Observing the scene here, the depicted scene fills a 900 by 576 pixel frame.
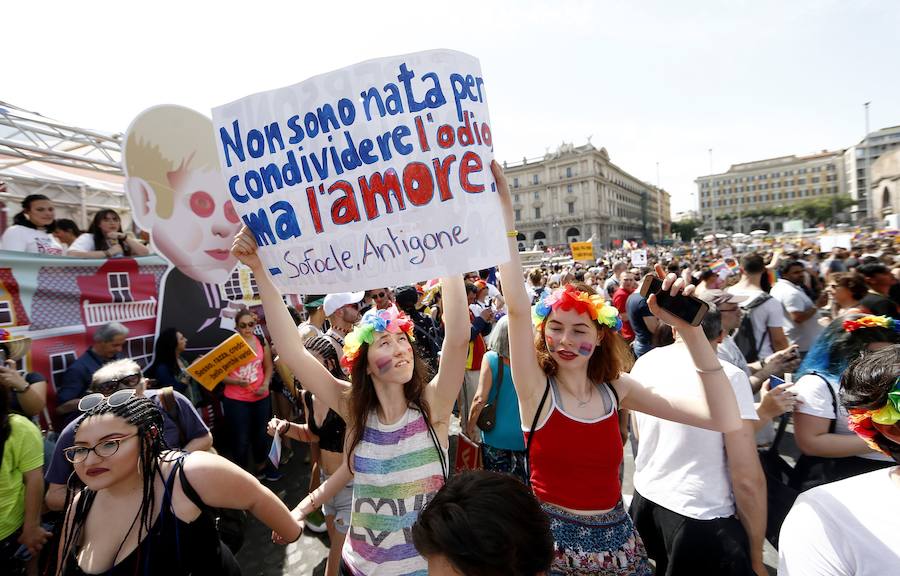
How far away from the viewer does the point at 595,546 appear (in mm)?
1712

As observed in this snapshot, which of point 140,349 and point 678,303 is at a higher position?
point 678,303

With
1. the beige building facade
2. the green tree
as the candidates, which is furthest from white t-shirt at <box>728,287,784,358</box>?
the beige building facade

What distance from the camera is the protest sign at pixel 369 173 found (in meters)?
1.63

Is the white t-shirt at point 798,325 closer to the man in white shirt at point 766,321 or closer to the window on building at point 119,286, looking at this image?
the man in white shirt at point 766,321

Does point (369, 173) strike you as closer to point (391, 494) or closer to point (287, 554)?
point (391, 494)

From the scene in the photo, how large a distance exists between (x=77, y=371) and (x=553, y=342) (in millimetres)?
3689

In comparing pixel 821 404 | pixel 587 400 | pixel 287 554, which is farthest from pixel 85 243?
pixel 821 404

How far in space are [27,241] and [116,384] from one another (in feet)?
10.6

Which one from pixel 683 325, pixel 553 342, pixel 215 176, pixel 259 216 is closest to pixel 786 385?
pixel 683 325

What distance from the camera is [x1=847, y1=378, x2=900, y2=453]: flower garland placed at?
115 centimetres

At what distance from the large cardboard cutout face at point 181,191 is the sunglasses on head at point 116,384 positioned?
173cm

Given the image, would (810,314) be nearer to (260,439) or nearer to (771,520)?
(771,520)

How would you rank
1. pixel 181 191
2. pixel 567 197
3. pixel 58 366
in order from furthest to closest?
pixel 567 197
pixel 181 191
pixel 58 366

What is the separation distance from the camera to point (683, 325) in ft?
5.33
